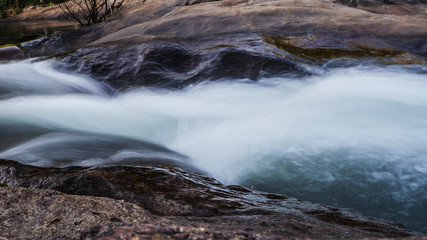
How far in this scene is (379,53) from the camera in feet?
23.0

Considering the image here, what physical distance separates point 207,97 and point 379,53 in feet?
11.4

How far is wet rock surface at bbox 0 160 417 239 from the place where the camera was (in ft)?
5.16

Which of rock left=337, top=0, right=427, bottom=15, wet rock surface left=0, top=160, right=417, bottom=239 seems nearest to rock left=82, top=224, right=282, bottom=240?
wet rock surface left=0, top=160, right=417, bottom=239

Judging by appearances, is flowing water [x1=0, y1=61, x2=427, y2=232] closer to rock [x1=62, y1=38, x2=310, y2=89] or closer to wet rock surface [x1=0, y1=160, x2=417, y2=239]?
rock [x1=62, y1=38, x2=310, y2=89]

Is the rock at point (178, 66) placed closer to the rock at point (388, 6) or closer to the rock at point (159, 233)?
the rock at point (388, 6)

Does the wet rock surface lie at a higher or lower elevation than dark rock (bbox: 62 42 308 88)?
lower

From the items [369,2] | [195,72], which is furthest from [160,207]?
[369,2]

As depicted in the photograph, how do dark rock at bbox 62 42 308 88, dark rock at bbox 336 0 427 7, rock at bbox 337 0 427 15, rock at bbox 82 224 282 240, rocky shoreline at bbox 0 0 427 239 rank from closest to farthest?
rock at bbox 82 224 282 240
rocky shoreline at bbox 0 0 427 239
dark rock at bbox 62 42 308 88
rock at bbox 337 0 427 15
dark rock at bbox 336 0 427 7

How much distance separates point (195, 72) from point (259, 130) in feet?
7.09

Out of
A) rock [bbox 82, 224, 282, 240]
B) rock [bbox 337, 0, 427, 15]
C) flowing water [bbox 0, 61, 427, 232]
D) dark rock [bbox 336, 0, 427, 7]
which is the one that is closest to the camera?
rock [bbox 82, 224, 282, 240]

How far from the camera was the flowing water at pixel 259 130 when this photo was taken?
3.42 meters

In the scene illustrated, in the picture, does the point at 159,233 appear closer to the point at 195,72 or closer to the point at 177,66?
the point at 195,72

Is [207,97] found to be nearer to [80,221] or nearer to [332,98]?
[332,98]

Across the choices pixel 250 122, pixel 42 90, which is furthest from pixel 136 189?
pixel 42 90
